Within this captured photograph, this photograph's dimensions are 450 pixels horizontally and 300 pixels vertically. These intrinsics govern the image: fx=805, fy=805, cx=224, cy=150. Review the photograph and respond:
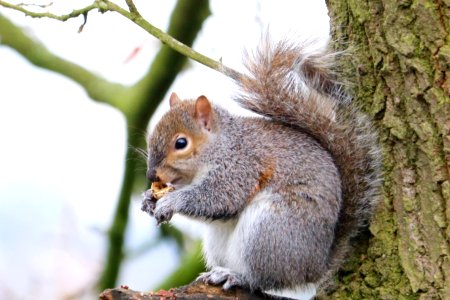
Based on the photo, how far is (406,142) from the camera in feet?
6.74

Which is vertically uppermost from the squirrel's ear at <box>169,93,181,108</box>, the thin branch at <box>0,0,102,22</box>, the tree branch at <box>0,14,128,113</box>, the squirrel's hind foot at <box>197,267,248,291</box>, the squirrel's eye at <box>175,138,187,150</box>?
the thin branch at <box>0,0,102,22</box>

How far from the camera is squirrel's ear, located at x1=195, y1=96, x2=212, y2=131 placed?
2615mm

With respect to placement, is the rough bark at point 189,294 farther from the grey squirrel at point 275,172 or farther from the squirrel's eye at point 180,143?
the squirrel's eye at point 180,143

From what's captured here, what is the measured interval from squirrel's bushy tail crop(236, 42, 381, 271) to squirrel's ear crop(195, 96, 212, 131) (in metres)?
0.20

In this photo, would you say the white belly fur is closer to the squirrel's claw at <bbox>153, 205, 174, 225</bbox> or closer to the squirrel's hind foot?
the squirrel's hind foot

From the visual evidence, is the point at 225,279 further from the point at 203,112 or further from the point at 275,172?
the point at 203,112

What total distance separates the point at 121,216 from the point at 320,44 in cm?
128

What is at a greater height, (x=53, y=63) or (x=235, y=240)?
(x=53, y=63)

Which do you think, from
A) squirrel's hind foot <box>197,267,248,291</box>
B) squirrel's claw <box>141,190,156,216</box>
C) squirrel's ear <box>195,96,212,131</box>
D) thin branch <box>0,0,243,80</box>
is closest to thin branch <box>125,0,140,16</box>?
thin branch <box>0,0,243,80</box>

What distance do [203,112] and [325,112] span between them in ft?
1.47

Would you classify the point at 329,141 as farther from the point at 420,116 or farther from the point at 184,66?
the point at 184,66

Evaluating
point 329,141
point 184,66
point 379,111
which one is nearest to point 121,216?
point 184,66

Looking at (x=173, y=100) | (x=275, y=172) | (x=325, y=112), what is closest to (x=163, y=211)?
(x=275, y=172)

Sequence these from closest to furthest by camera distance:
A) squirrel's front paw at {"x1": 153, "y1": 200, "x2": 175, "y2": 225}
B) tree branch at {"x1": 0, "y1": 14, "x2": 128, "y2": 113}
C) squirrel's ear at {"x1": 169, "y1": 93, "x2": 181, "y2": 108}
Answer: squirrel's front paw at {"x1": 153, "y1": 200, "x2": 175, "y2": 225} < squirrel's ear at {"x1": 169, "y1": 93, "x2": 181, "y2": 108} < tree branch at {"x1": 0, "y1": 14, "x2": 128, "y2": 113}
